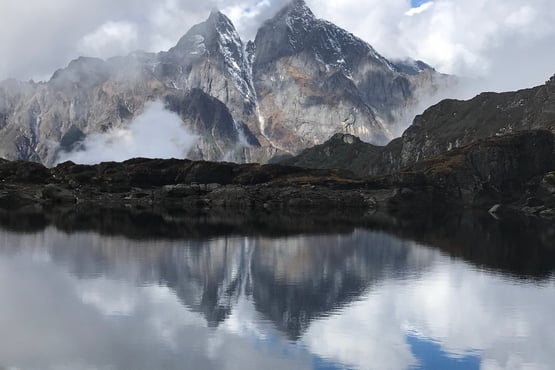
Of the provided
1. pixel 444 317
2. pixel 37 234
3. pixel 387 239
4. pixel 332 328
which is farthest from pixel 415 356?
pixel 37 234

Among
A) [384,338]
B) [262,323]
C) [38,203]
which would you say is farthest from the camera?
[38,203]

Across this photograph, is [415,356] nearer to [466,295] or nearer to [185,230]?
[466,295]

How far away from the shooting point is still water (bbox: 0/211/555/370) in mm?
35656

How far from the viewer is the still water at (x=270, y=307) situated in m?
35.7

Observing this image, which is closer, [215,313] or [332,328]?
[332,328]

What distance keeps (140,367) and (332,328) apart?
14.6 meters

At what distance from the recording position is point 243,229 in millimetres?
116312

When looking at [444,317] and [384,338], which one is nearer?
[384,338]

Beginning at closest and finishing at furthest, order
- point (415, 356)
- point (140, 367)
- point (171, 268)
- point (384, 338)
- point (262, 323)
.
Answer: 1. point (140, 367)
2. point (415, 356)
3. point (384, 338)
4. point (262, 323)
5. point (171, 268)

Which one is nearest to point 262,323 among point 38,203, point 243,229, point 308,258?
point 308,258

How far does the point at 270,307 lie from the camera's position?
1911 inches

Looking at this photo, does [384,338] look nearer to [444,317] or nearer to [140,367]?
[444,317]

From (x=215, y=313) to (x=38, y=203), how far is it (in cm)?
15819

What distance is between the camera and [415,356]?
3647 centimetres
